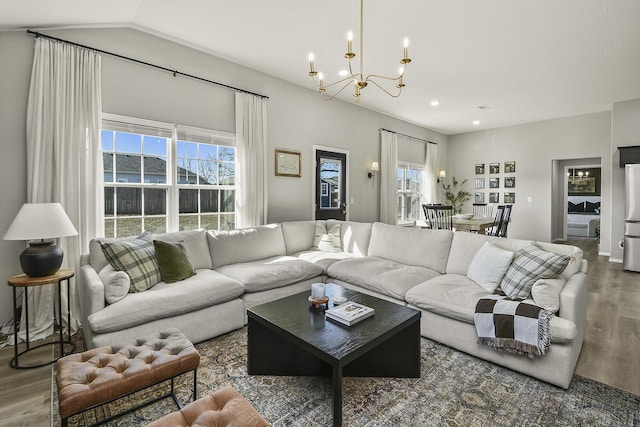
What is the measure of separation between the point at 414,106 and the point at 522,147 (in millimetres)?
3253

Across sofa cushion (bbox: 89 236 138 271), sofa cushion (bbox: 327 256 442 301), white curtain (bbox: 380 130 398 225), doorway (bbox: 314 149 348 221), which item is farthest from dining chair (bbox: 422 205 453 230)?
sofa cushion (bbox: 89 236 138 271)

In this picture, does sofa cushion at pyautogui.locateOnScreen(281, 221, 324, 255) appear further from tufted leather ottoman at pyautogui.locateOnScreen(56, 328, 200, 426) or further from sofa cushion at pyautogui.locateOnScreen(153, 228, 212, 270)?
tufted leather ottoman at pyautogui.locateOnScreen(56, 328, 200, 426)

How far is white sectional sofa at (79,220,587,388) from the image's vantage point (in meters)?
2.17

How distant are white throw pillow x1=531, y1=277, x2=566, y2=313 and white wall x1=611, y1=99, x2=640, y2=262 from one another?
5082 mm

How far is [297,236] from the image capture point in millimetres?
4297

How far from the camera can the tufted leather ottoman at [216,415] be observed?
1206mm

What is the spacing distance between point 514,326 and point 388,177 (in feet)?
15.4

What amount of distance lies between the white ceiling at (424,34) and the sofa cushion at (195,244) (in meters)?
2.10

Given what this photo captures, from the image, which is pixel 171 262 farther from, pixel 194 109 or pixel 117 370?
pixel 194 109

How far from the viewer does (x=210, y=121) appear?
12.9ft

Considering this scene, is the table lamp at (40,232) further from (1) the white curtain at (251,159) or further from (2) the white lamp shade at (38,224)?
(1) the white curtain at (251,159)

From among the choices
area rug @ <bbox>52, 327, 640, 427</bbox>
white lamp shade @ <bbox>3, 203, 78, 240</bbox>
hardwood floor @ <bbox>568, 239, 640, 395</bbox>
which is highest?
white lamp shade @ <bbox>3, 203, 78, 240</bbox>

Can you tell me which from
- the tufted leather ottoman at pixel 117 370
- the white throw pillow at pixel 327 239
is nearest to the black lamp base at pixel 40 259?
the tufted leather ottoman at pixel 117 370

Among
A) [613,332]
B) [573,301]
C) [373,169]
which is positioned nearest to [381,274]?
[573,301]
